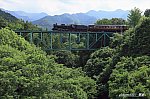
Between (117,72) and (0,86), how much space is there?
10.8 m

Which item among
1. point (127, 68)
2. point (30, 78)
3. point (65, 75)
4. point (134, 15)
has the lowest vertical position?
point (65, 75)

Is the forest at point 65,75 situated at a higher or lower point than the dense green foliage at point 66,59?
higher

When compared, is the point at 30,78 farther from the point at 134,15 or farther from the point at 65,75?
the point at 134,15

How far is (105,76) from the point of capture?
119 ft

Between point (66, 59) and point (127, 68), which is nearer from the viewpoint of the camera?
point (127, 68)

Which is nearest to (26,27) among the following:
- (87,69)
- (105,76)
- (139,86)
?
(87,69)

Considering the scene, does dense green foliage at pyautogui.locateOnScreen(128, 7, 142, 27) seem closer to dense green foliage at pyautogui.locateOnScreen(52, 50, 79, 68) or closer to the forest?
dense green foliage at pyautogui.locateOnScreen(52, 50, 79, 68)

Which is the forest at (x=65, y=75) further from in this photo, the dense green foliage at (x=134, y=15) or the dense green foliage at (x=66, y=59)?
the dense green foliage at (x=134, y=15)

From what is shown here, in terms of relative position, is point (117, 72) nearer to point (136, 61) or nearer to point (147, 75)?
point (136, 61)

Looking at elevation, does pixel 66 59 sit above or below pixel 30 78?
below

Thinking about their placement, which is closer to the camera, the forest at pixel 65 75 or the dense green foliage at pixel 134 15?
the forest at pixel 65 75

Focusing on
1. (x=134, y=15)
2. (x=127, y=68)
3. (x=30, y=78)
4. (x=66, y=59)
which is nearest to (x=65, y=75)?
(x=127, y=68)

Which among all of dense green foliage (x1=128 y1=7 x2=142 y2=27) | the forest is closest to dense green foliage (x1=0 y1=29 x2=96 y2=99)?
the forest

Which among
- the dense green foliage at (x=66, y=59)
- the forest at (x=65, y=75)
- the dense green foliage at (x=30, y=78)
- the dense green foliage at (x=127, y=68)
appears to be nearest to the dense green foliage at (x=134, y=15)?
the dense green foliage at (x=66, y=59)
